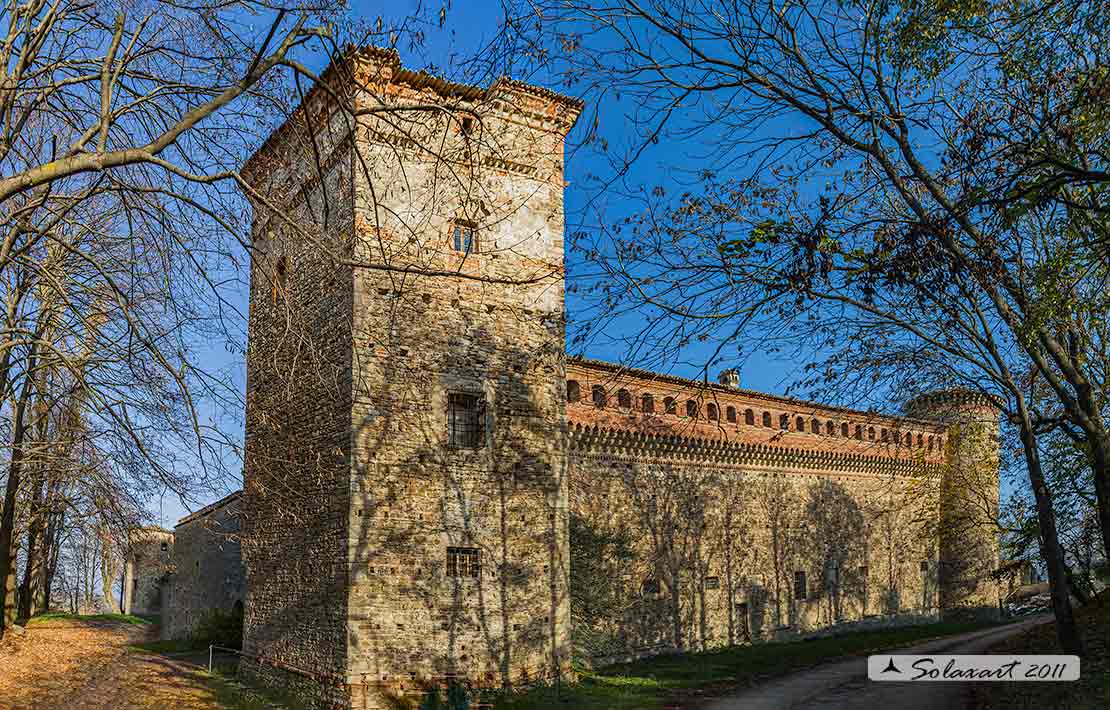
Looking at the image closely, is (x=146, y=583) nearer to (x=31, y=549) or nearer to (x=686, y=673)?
(x=31, y=549)

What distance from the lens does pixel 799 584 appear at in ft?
86.8

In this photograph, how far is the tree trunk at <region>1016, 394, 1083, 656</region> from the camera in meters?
12.4

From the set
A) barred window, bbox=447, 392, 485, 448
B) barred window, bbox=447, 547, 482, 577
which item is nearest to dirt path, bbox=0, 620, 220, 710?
barred window, bbox=447, 547, 482, 577

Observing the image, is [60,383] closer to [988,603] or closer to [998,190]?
[998,190]

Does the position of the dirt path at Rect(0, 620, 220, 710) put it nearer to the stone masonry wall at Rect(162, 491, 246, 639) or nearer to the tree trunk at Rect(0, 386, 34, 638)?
the tree trunk at Rect(0, 386, 34, 638)

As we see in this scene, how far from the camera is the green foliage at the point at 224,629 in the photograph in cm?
2092

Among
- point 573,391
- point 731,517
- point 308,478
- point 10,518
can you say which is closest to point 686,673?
point 573,391

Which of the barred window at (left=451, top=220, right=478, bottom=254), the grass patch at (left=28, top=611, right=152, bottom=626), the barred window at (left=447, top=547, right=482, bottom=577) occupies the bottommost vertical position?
the grass patch at (left=28, top=611, right=152, bottom=626)

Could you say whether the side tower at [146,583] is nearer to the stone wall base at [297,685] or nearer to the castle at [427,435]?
the stone wall base at [297,685]

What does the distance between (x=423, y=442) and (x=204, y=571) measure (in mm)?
16468

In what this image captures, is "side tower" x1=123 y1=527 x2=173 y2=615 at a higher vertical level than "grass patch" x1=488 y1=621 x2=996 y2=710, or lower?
higher

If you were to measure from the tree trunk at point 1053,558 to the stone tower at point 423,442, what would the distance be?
748 centimetres

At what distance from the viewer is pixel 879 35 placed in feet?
25.3

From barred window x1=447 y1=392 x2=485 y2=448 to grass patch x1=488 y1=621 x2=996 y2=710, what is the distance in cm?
423
